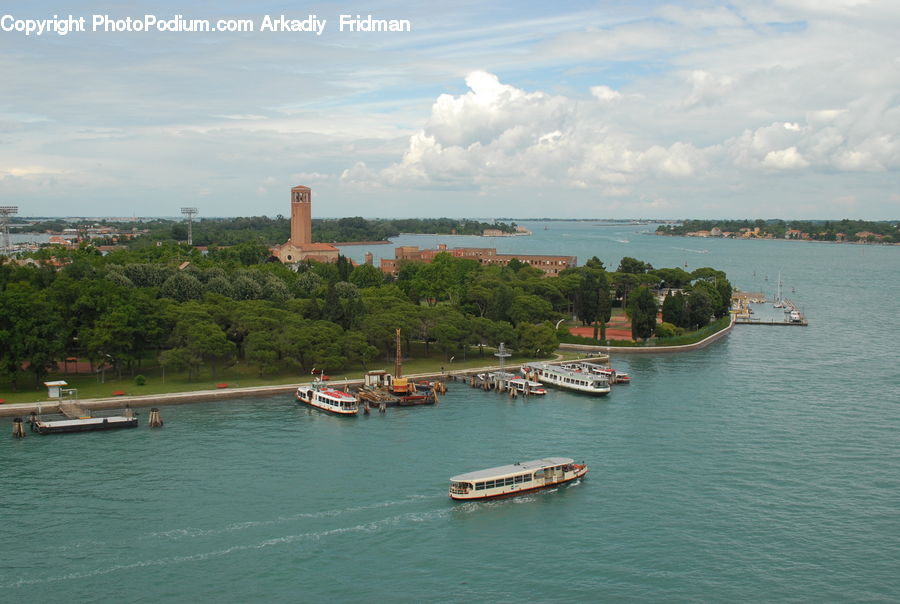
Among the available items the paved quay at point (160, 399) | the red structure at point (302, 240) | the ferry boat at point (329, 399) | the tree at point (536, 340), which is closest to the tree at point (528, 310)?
the tree at point (536, 340)

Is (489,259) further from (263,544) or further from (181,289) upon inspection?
(263,544)

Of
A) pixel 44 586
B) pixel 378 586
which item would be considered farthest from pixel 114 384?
pixel 378 586

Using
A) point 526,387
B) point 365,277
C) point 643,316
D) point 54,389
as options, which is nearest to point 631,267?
point 365,277

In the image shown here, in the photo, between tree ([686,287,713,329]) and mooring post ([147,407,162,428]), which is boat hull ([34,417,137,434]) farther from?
tree ([686,287,713,329])

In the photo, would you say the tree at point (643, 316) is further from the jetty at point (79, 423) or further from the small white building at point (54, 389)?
the small white building at point (54, 389)

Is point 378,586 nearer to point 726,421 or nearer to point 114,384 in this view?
point 726,421
